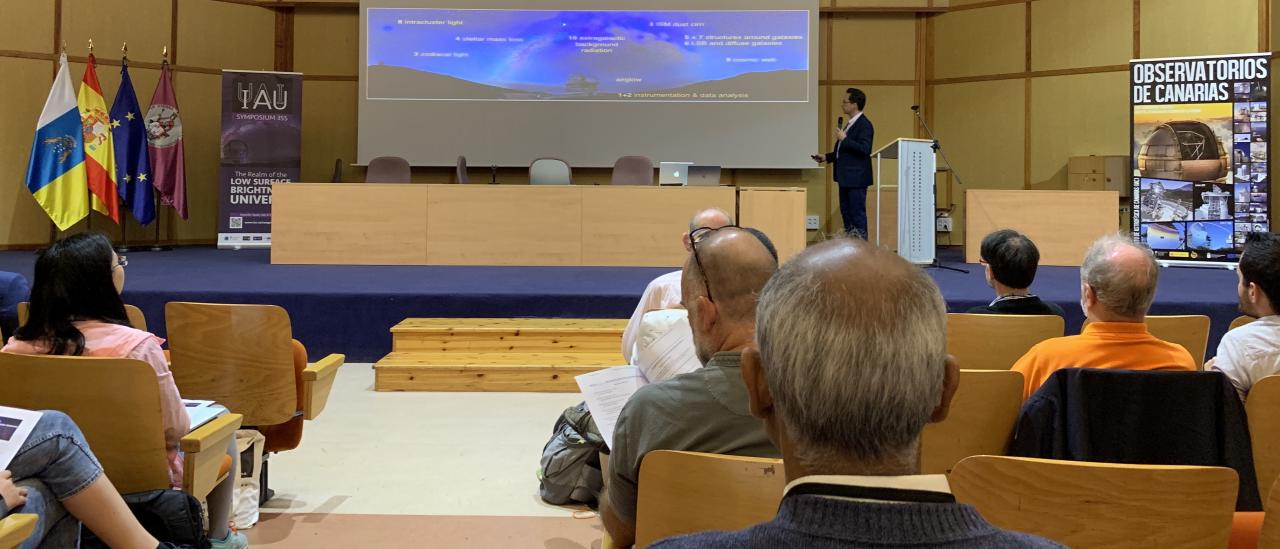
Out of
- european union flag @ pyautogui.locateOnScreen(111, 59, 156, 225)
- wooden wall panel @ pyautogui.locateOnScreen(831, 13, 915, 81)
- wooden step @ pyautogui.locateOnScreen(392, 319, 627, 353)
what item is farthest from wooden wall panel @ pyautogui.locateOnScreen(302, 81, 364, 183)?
wooden step @ pyautogui.locateOnScreen(392, 319, 627, 353)

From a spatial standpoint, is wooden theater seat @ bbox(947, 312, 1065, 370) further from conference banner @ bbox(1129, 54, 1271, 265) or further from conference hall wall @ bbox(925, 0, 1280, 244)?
conference hall wall @ bbox(925, 0, 1280, 244)

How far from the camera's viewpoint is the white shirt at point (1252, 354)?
2207 mm

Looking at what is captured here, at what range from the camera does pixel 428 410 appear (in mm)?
4180

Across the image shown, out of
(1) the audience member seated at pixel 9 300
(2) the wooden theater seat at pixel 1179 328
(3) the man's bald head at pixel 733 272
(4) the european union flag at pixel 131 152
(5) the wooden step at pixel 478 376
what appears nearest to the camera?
(3) the man's bald head at pixel 733 272

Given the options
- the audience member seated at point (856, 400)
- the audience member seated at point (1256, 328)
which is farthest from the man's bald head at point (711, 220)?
the audience member seated at point (856, 400)

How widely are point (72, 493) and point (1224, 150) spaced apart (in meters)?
8.19

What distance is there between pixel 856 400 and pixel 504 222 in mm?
6363

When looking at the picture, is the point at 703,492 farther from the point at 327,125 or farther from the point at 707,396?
the point at 327,125

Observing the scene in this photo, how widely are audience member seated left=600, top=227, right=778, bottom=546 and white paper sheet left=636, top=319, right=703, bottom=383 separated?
Result: 1.67 ft

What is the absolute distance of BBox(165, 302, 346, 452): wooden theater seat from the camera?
112 inches

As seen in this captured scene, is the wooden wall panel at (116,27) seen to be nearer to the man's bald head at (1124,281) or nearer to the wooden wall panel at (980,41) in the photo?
the wooden wall panel at (980,41)

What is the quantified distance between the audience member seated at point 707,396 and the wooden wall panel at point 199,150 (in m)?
8.99

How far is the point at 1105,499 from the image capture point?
124cm

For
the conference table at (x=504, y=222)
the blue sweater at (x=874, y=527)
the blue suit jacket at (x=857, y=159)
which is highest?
the blue suit jacket at (x=857, y=159)
